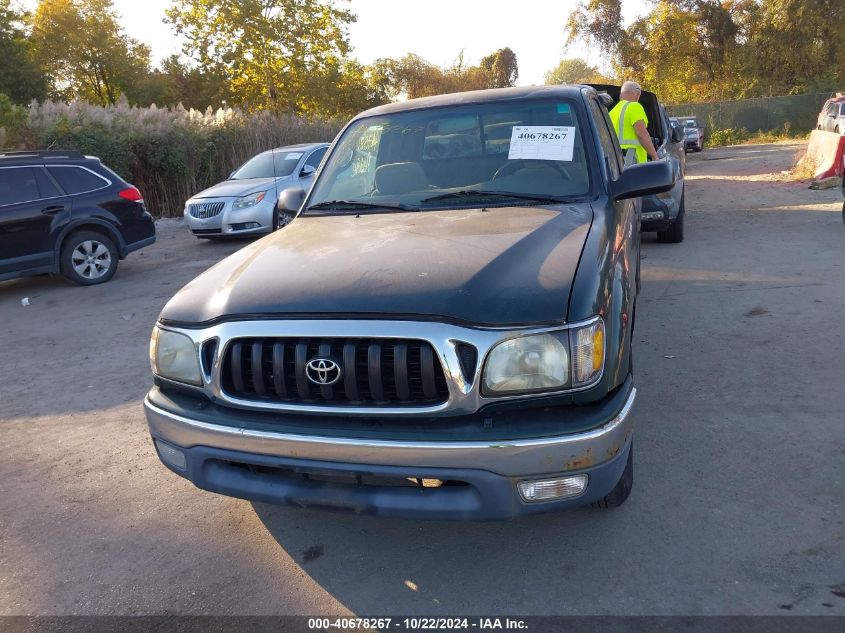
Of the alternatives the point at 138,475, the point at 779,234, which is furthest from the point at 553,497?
the point at 779,234

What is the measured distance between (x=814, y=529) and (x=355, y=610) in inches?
74.4

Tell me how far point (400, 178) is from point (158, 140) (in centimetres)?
1373

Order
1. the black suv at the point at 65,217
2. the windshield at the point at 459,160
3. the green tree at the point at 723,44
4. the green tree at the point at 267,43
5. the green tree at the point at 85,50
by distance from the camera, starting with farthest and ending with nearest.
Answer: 1. the green tree at the point at 723,44
2. the green tree at the point at 85,50
3. the green tree at the point at 267,43
4. the black suv at the point at 65,217
5. the windshield at the point at 459,160

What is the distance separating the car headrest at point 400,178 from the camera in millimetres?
3941

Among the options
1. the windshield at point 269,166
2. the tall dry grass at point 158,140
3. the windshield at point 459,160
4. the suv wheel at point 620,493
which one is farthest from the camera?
the tall dry grass at point 158,140

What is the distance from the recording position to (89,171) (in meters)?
9.36

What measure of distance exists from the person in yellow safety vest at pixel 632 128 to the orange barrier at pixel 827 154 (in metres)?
6.53

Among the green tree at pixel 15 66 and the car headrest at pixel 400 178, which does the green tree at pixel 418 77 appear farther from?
the car headrest at pixel 400 178

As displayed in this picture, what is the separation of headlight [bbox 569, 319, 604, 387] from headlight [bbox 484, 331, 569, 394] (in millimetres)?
32

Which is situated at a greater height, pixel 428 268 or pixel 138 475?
pixel 428 268

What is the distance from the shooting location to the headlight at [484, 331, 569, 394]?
7.84 ft

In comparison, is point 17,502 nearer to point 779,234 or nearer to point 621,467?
point 621,467

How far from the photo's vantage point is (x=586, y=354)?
2.43 metres

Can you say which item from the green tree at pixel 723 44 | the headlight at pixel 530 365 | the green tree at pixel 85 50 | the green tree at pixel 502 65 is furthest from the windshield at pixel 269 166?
the green tree at pixel 502 65
